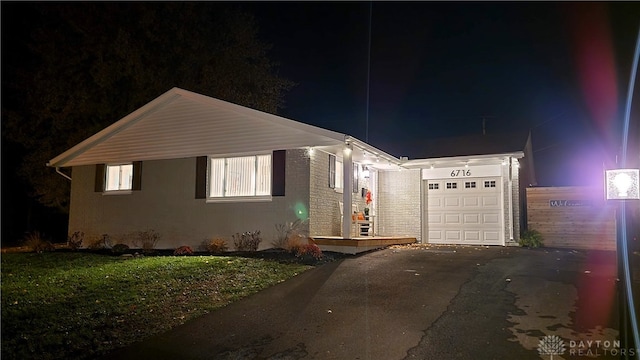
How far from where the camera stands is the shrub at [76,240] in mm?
14308

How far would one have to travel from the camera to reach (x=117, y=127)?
580 inches

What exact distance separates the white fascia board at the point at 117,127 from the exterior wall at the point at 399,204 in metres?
7.48

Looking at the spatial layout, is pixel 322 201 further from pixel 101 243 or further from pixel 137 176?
pixel 101 243

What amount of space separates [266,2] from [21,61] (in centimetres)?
1120

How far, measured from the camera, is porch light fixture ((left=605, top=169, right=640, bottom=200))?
4242 millimetres

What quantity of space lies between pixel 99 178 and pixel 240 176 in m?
5.47

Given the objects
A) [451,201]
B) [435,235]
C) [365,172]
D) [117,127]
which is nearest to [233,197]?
→ [365,172]

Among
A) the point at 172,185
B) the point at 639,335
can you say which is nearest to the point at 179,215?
the point at 172,185

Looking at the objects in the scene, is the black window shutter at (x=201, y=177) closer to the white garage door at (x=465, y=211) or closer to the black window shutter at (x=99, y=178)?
the black window shutter at (x=99, y=178)

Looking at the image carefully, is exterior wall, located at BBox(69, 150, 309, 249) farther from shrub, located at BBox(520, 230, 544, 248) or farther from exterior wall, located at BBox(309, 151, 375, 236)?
shrub, located at BBox(520, 230, 544, 248)

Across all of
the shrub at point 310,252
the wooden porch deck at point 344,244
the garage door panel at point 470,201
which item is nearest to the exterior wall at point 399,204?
the garage door panel at point 470,201

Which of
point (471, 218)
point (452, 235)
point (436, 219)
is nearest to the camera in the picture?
point (471, 218)

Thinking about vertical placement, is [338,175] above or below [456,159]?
below

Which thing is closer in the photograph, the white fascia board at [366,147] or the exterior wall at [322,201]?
the white fascia board at [366,147]
